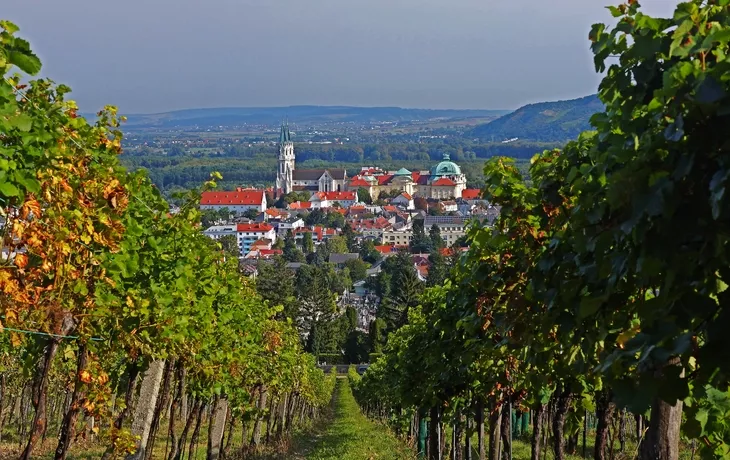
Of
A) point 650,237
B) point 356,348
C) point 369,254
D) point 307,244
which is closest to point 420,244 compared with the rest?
point 369,254

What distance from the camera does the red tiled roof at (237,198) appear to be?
182750 mm

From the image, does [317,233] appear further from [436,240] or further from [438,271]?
[438,271]

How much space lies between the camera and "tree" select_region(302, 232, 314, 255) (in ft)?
459

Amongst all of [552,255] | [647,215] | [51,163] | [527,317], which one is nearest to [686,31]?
[647,215]

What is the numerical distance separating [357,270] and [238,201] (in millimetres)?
70290

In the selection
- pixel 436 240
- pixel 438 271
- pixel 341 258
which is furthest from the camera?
pixel 436 240

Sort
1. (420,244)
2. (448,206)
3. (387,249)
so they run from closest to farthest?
(420,244), (387,249), (448,206)

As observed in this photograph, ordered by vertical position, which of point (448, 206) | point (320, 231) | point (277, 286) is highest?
point (448, 206)

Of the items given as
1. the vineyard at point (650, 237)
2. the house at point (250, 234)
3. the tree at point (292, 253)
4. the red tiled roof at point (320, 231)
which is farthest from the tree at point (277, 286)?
the red tiled roof at point (320, 231)

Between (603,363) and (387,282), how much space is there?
96.3 metres

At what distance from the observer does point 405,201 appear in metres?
194

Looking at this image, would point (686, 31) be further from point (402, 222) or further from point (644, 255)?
point (402, 222)

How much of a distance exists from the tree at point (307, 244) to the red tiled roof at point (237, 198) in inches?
1613

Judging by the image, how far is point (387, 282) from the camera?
9900cm
